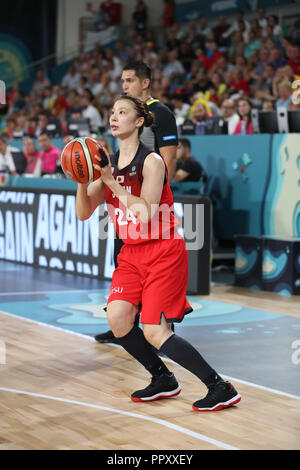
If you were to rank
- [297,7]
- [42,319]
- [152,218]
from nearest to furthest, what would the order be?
[152,218]
[42,319]
[297,7]

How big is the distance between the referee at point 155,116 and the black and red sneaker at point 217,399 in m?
1.66

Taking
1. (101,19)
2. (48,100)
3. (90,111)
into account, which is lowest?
(90,111)

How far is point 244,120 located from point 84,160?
7.12 m

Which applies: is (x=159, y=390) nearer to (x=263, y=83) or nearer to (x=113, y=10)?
(x=263, y=83)

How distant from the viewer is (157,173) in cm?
444

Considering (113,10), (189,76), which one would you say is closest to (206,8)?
(189,76)

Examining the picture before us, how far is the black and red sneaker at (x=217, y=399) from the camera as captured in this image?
4473 millimetres

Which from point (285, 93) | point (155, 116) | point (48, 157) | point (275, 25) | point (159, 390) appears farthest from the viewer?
point (275, 25)

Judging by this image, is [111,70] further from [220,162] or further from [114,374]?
[114,374]

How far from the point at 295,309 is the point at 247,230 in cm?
234

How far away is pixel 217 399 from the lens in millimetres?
4477

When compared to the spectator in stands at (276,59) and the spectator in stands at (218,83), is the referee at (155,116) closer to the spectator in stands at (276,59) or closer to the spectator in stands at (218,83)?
the spectator in stands at (218,83)

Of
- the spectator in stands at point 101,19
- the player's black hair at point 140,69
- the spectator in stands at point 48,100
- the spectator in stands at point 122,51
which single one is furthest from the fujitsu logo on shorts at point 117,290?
the spectator in stands at point 101,19

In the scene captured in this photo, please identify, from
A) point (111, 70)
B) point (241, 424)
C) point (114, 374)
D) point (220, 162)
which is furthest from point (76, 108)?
point (241, 424)
